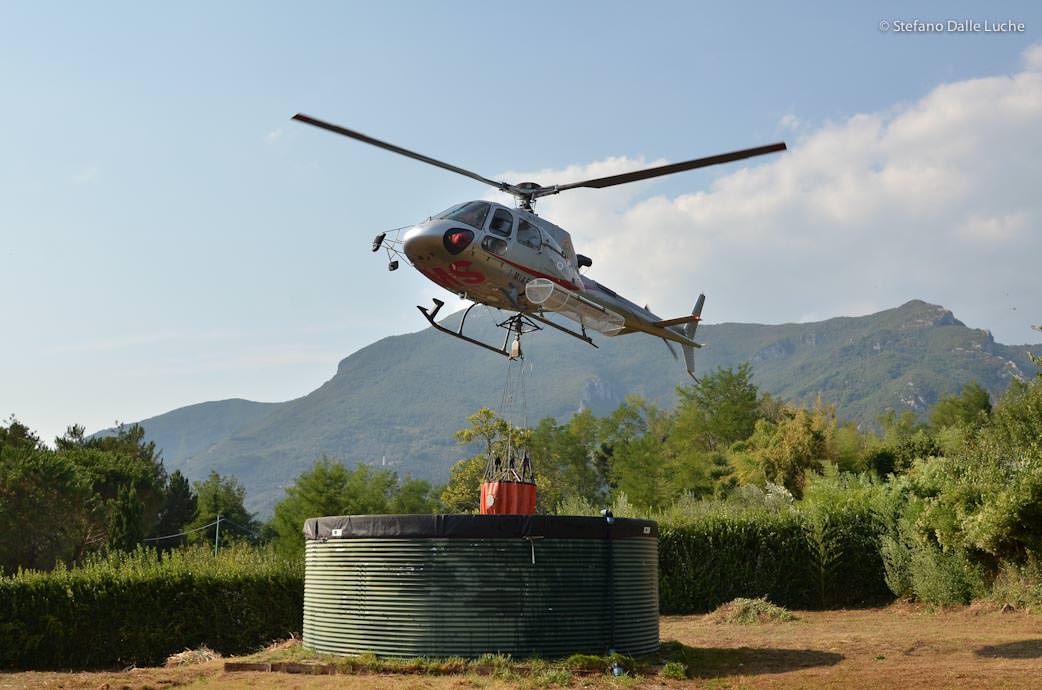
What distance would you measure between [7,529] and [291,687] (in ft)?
163

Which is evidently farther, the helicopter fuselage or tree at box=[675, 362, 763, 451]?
tree at box=[675, 362, 763, 451]

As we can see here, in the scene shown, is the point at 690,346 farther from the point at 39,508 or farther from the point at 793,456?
the point at 39,508

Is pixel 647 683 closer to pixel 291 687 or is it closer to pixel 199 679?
pixel 291 687

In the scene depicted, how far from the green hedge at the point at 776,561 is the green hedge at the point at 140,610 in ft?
37.9

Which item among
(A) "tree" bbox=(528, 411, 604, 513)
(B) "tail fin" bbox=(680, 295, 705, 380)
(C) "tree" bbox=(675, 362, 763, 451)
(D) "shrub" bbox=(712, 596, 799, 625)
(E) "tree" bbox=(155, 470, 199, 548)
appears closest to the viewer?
(B) "tail fin" bbox=(680, 295, 705, 380)

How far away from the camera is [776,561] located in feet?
97.1

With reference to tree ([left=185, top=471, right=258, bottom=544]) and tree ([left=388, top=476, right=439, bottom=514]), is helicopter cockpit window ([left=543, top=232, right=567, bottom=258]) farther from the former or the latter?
tree ([left=185, top=471, right=258, bottom=544])

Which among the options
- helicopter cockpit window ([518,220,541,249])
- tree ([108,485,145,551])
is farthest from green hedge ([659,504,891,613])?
tree ([108,485,145,551])

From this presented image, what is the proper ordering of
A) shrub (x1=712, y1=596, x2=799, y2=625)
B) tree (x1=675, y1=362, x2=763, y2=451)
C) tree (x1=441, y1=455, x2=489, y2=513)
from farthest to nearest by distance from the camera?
tree (x1=675, y1=362, x2=763, y2=451), tree (x1=441, y1=455, x2=489, y2=513), shrub (x1=712, y1=596, x2=799, y2=625)

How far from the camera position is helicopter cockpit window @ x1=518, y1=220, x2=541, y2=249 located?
662 inches

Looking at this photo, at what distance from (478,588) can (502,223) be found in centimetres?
606

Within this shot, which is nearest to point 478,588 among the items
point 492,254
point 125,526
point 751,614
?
point 492,254

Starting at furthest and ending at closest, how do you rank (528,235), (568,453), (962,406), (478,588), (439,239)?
1. (568,453)
2. (962,406)
3. (528,235)
4. (439,239)
5. (478,588)

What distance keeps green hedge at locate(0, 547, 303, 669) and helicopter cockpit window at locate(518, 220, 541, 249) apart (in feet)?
Result: 40.1
